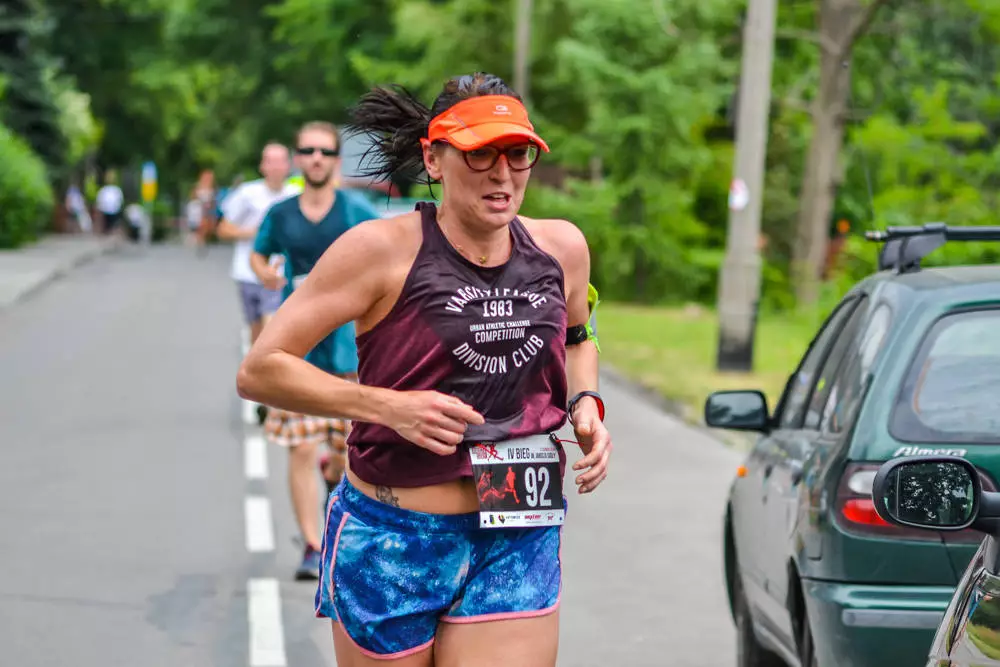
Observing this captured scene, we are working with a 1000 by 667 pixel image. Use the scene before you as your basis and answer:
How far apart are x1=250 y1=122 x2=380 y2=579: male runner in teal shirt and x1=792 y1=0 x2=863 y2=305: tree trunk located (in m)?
18.7

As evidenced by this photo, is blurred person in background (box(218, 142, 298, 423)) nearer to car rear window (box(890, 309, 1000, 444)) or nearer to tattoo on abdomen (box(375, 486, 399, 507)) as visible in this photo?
car rear window (box(890, 309, 1000, 444))

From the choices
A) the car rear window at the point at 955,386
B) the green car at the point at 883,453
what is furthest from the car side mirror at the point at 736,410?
the car rear window at the point at 955,386

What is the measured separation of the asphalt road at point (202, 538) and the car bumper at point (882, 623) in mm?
2492

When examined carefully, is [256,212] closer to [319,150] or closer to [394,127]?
[319,150]

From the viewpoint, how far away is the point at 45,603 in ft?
25.3

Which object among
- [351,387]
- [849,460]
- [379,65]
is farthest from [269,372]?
[379,65]

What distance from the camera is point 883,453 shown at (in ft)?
15.4

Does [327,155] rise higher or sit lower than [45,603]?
higher

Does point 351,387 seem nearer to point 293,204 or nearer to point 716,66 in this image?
point 293,204

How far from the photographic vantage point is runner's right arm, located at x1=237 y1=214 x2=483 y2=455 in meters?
3.83

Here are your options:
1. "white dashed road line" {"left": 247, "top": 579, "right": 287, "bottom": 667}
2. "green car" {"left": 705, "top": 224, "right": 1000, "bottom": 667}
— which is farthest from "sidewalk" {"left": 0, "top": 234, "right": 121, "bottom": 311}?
"green car" {"left": 705, "top": 224, "right": 1000, "bottom": 667}

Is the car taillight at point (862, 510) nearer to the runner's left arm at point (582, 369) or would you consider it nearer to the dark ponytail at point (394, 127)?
the runner's left arm at point (582, 369)

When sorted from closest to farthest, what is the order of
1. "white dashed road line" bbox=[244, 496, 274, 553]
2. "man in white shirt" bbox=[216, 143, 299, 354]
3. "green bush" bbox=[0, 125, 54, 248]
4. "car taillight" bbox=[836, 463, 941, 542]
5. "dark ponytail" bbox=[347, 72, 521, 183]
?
"dark ponytail" bbox=[347, 72, 521, 183] < "car taillight" bbox=[836, 463, 941, 542] < "white dashed road line" bbox=[244, 496, 274, 553] < "man in white shirt" bbox=[216, 143, 299, 354] < "green bush" bbox=[0, 125, 54, 248]

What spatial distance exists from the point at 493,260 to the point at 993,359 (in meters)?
1.59
